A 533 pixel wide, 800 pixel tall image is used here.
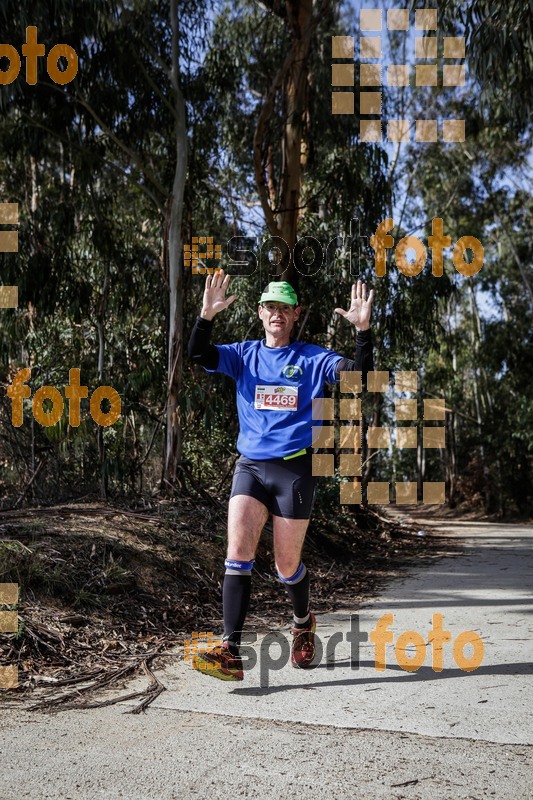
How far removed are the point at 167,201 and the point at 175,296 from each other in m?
1.27

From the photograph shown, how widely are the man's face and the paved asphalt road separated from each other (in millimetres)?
1762

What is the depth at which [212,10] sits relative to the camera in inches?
462

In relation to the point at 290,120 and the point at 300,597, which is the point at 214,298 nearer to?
the point at 300,597

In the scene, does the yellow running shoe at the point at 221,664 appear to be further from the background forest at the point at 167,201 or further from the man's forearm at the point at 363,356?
the background forest at the point at 167,201

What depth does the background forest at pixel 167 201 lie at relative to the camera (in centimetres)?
937

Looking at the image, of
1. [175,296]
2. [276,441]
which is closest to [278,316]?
[276,441]

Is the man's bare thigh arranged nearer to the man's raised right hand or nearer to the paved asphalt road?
the paved asphalt road

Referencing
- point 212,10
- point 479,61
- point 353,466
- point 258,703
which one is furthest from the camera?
point 353,466

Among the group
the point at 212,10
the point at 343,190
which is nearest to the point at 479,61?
the point at 343,190

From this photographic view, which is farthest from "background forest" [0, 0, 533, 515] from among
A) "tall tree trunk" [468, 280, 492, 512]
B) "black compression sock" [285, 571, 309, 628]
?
"tall tree trunk" [468, 280, 492, 512]

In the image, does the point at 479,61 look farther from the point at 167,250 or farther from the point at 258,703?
the point at 258,703

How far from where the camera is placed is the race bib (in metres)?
4.34

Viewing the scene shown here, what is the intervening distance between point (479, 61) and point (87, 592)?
22.6 feet

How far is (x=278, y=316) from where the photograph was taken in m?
4.50
